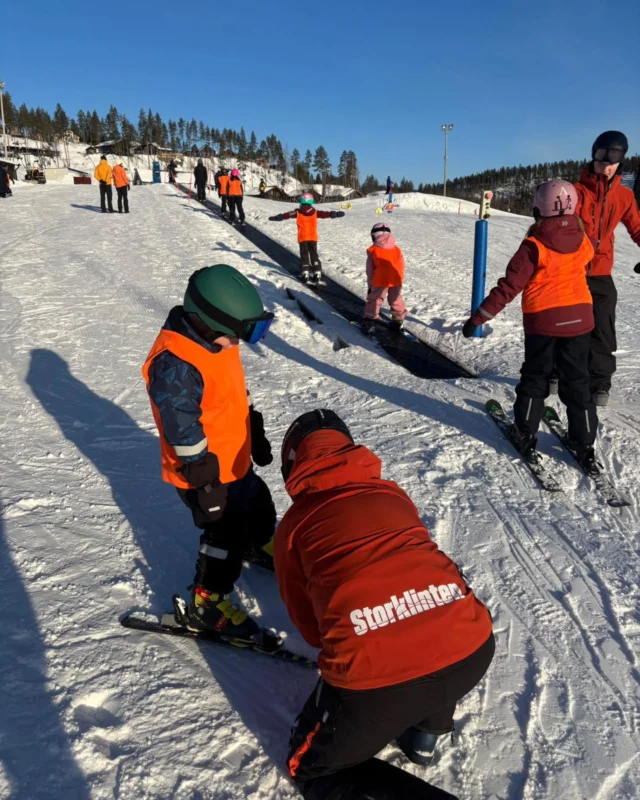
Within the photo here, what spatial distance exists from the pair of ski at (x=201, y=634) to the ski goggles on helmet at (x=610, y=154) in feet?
12.4

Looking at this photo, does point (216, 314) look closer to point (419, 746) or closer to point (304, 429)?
point (304, 429)

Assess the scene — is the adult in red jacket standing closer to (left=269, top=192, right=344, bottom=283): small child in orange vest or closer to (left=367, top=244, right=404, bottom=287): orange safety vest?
(left=367, top=244, right=404, bottom=287): orange safety vest

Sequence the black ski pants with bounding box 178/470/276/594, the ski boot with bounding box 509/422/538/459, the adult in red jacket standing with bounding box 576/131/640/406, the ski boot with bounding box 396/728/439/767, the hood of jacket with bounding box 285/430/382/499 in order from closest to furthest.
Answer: the hood of jacket with bounding box 285/430/382/499, the ski boot with bounding box 396/728/439/767, the black ski pants with bounding box 178/470/276/594, the adult in red jacket standing with bounding box 576/131/640/406, the ski boot with bounding box 509/422/538/459

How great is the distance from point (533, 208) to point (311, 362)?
10.6ft

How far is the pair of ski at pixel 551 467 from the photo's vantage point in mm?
3551

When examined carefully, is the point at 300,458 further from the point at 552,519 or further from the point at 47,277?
the point at 47,277

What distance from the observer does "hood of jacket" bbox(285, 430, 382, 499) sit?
1.74 m

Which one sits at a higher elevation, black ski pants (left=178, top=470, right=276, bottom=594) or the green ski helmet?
the green ski helmet

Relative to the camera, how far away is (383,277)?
7270mm

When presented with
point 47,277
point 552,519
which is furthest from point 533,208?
point 47,277

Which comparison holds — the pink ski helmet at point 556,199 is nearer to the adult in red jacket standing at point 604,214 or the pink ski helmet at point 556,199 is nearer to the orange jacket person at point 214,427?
the adult in red jacket standing at point 604,214

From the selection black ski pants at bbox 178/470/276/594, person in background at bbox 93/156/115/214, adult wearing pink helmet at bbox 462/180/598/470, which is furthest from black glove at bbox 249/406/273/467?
person in background at bbox 93/156/115/214

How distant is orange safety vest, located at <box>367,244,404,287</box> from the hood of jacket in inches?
225

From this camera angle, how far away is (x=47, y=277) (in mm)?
9117
